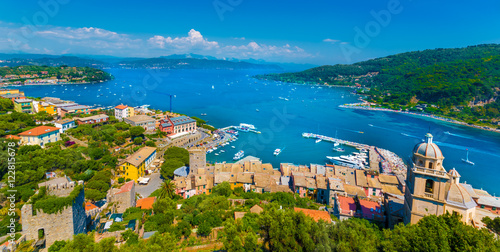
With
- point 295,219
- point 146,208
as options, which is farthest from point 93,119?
point 295,219

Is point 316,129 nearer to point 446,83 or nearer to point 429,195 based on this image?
point 429,195

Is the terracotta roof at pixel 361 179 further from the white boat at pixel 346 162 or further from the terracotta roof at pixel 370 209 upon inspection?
the white boat at pixel 346 162

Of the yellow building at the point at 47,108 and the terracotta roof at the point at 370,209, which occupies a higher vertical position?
the yellow building at the point at 47,108

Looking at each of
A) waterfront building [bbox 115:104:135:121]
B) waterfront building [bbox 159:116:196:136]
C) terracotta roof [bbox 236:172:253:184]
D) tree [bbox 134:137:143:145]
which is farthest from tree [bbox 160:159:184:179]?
waterfront building [bbox 115:104:135:121]

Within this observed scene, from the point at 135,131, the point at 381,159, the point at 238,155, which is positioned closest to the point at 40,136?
the point at 135,131

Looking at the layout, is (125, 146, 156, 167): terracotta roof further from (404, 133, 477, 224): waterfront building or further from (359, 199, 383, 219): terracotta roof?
(404, 133, 477, 224): waterfront building

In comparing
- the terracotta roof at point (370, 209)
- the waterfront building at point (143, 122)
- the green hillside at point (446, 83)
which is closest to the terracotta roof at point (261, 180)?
the terracotta roof at point (370, 209)
